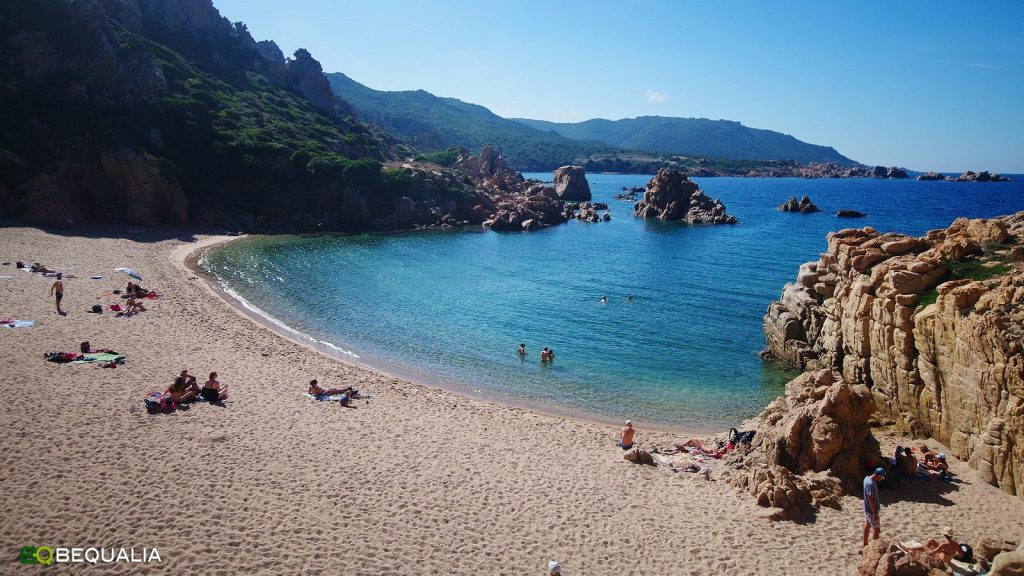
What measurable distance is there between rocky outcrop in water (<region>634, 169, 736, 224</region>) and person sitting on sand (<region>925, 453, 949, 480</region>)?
77.4 m

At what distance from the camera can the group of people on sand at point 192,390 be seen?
17705 mm

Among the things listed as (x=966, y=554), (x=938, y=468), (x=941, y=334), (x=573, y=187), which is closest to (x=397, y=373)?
(x=938, y=468)

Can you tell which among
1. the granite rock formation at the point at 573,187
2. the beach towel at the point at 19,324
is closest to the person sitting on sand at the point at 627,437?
the beach towel at the point at 19,324

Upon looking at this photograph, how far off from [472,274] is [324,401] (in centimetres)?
2830

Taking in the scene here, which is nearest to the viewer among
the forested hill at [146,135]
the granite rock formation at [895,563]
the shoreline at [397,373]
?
the granite rock formation at [895,563]

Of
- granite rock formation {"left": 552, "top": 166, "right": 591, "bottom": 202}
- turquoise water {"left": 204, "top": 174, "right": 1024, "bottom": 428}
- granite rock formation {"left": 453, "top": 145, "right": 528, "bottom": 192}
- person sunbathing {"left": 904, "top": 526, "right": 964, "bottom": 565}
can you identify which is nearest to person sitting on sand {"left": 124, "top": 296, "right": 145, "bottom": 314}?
turquoise water {"left": 204, "top": 174, "right": 1024, "bottom": 428}

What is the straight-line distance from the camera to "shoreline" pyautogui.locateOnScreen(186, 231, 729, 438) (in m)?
21.0

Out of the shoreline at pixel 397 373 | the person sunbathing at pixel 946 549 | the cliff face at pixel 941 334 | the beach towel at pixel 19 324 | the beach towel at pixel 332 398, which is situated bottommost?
the shoreline at pixel 397 373

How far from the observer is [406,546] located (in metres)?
11.7

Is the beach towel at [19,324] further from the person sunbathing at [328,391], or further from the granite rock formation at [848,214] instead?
the granite rock formation at [848,214]

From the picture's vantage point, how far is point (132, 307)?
2778cm

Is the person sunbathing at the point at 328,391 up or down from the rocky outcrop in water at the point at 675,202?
down

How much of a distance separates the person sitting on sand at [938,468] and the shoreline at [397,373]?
6.13 metres

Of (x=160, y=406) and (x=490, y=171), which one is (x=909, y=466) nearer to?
(x=160, y=406)
